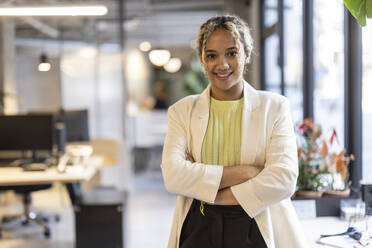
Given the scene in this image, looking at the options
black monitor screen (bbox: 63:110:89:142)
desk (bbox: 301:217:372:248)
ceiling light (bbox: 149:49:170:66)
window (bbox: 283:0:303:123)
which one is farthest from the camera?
ceiling light (bbox: 149:49:170:66)

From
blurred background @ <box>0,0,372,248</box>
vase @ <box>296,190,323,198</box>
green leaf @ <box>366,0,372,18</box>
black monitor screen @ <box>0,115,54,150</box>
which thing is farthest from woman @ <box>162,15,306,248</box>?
black monitor screen @ <box>0,115,54,150</box>

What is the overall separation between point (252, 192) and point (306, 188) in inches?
44.7

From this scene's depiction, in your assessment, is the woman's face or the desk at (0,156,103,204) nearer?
the woman's face

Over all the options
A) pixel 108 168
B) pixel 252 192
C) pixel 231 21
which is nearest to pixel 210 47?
pixel 231 21

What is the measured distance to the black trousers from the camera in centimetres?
151

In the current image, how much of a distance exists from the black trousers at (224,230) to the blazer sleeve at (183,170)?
0.08m

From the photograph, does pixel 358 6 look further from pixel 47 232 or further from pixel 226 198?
pixel 47 232

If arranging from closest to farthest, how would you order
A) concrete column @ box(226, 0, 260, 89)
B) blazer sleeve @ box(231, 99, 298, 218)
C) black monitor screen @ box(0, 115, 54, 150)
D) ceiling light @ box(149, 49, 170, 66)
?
blazer sleeve @ box(231, 99, 298, 218)
black monitor screen @ box(0, 115, 54, 150)
concrete column @ box(226, 0, 260, 89)
ceiling light @ box(149, 49, 170, 66)

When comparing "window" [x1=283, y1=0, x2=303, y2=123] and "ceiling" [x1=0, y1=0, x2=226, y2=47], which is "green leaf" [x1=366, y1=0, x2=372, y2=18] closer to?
"window" [x1=283, y1=0, x2=303, y2=123]

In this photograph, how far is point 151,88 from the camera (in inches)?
605

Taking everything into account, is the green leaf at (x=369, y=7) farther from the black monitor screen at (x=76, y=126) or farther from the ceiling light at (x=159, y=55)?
the ceiling light at (x=159, y=55)

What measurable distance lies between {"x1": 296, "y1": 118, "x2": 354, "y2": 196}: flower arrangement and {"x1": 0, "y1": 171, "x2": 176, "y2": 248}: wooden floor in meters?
2.16

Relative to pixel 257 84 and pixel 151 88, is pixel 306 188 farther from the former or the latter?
pixel 151 88

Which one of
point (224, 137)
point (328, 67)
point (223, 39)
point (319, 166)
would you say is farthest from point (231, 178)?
point (328, 67)
